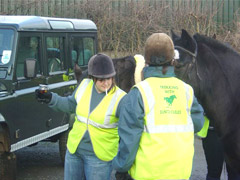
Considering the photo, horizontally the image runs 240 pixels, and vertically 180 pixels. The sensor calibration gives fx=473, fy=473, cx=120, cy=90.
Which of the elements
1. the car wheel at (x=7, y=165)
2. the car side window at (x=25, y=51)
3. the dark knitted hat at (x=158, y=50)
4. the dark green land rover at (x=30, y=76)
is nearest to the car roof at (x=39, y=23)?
the dark green land rover at (x=30, y=76)

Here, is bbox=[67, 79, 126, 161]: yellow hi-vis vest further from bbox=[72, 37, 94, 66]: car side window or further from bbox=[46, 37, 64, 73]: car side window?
bbox=[72, 37, 94, 66]: car side window

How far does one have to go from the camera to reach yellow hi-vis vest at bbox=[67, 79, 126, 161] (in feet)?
13.1

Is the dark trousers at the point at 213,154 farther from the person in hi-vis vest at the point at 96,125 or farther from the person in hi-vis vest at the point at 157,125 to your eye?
the person in hi-vis vest at the point at 157,125

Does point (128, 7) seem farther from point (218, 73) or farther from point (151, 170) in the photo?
point (151, 170)

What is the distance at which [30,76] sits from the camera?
626 cm

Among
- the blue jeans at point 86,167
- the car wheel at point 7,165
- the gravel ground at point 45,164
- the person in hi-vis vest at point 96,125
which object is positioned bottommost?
the gravel ground at point 45,164

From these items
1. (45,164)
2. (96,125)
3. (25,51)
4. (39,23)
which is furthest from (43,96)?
(45,164)

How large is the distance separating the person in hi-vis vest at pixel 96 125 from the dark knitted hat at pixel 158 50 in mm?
700

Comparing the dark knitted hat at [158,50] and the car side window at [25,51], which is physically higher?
the dark knitted hat at [158,50]

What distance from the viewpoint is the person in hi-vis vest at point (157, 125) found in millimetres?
3238

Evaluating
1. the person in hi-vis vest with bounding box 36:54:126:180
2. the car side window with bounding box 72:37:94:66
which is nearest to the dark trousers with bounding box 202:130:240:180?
the person in hi-vis vest with bounding box 36:54:126:180

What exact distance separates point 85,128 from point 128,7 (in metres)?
10.3

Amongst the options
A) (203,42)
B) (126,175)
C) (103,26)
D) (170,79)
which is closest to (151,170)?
(126,175)

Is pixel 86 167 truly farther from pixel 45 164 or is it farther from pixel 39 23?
pixel 45 164
